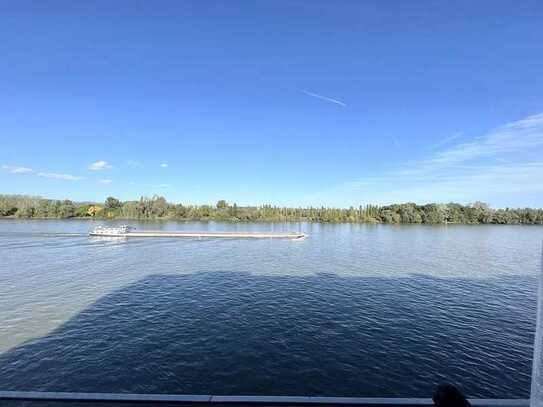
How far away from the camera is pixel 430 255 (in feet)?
147

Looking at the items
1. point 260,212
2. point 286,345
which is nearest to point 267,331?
point 286,345

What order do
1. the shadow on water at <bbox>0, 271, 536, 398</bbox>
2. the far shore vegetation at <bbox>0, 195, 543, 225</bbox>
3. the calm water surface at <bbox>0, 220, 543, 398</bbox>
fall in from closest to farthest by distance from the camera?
the shadow on water at <bbox>0, 271, 536, 398</bbox>
the calm water surface at <bbox>0, 220, 543, 398</bbox>
the far shore vegetation at <bbox>0, 195, 543, 225</bbox>

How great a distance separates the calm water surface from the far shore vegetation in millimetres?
111090

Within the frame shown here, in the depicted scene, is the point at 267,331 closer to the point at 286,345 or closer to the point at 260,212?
the point at 286,345

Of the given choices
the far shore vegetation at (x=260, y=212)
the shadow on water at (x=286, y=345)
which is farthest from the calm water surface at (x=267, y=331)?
the far shore vegetation at (x=260, y=212)

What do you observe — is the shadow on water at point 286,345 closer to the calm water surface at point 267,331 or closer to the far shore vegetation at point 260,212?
the calm water surface at point 267,331

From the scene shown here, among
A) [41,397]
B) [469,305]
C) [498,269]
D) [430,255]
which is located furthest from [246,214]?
[41,397]

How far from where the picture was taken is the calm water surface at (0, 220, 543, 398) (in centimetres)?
1081

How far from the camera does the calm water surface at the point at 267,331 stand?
10.8 meters

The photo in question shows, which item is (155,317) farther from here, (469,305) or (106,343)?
(469,305)

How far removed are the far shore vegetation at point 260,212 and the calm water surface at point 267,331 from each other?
364 feet

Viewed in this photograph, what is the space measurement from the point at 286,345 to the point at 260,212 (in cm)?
13579

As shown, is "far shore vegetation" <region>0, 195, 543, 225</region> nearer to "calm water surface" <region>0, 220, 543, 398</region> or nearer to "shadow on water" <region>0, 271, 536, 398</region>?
"calm water surface" <region>0, 220, 543, 398</region>

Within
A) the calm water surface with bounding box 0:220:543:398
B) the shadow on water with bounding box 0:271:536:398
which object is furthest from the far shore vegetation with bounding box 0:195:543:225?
the shadow on water with bounding box 0:271:536:398
